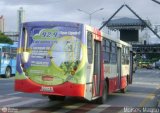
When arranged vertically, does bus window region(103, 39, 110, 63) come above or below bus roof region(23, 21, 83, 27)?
below

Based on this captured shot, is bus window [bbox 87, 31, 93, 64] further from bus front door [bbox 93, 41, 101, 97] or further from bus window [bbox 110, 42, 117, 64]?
bus window [bbox 110, 42, 117, 64]

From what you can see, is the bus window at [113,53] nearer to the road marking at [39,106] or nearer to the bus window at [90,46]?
the road marking at [39,106]

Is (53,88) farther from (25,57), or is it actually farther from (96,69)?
(96,69)

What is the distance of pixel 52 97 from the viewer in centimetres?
1794

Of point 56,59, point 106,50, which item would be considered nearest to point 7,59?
point 106,50

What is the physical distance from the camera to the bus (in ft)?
120

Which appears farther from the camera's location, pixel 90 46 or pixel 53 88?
pixel 90 46

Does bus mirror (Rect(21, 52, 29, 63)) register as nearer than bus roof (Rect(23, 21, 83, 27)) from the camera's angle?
No

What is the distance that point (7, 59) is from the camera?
37.0 metres

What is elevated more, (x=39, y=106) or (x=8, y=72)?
(x=8, y=72)

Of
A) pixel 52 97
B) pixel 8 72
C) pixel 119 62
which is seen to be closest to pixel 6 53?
pixel 8 72

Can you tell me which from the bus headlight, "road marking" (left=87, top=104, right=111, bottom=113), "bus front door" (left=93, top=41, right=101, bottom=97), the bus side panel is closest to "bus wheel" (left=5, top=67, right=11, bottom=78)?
the bus side panel

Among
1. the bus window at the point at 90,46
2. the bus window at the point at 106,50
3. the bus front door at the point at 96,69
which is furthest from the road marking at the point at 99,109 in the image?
the bus window at the point at 106,50

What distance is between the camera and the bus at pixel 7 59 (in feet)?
120
